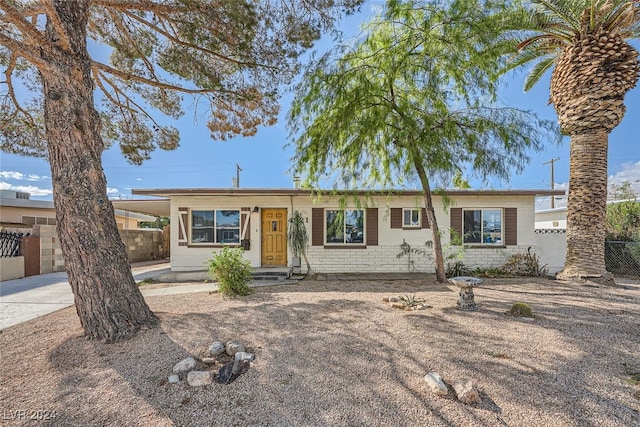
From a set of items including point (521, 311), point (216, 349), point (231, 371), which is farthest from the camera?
point (521, 311)

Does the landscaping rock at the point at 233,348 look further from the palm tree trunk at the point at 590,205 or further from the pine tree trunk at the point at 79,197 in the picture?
the palm tree trunk at the point at 590,205

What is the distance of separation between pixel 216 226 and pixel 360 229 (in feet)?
15.3

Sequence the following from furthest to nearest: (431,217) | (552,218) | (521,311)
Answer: (552,218) < (431,217) < (521,311)

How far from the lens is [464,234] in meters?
9.27

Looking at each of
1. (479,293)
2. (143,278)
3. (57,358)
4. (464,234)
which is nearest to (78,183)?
(57,358)

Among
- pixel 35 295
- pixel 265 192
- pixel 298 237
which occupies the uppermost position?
pixel 265 192

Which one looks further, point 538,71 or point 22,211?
point 22,211

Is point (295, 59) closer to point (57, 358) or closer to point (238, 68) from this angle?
point (238, 68)

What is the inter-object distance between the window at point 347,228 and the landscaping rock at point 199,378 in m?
6.75

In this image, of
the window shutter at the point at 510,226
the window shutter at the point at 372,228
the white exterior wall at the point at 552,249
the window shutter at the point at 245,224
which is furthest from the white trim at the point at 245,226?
the white exterior wall at the point at 552,249

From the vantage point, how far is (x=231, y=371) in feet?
9.02

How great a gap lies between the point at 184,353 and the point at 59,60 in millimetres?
3871

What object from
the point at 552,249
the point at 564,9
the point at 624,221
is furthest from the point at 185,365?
the point at 624,221

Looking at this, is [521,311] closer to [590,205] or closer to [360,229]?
[590,205]
